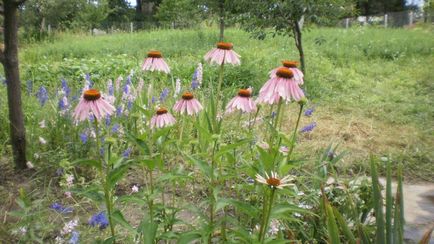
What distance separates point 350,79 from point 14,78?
4738 mm

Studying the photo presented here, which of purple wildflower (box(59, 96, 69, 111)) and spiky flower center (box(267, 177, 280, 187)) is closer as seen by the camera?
spiky flower center (box(267, 177, 280, 187))

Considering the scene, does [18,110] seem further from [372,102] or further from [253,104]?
[372,102]

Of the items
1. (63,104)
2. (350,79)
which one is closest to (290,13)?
(350,79)

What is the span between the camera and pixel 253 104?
163cm

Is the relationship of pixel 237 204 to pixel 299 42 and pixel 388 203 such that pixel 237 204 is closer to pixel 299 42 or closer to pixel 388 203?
pixel 388 203

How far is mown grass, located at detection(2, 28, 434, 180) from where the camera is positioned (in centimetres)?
336

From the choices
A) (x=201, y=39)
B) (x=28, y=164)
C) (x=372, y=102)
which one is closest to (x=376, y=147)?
(x=372, y=102)

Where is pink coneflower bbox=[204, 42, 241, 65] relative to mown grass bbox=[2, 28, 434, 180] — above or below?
above

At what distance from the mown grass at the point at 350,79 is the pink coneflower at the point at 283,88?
53cm

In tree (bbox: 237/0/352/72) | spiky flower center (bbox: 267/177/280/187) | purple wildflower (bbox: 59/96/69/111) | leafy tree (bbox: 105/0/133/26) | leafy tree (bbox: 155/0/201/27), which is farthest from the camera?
leafy tree (bbox: 105/0/133/26)

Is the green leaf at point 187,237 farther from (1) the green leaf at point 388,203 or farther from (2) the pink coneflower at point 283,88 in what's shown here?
(1) the green leaf at point 388,203

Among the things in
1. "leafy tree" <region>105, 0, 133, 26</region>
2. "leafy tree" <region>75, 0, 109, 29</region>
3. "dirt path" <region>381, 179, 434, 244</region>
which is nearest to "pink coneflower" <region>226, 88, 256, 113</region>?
"dirt path" <region>381, 179, 434, 244</region>

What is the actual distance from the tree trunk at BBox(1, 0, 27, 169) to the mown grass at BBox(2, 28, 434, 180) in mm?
1335

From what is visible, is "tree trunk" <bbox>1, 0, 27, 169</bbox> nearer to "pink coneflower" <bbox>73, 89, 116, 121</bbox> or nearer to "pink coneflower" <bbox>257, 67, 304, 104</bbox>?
"pink coneflower" <bbox>73, 89, 116, 121</bbox>
